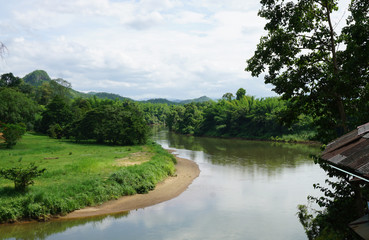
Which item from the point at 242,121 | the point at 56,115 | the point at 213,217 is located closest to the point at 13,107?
the point at 56,115

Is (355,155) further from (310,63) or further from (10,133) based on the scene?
(10,133)

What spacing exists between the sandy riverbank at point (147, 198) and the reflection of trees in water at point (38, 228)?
0.58m

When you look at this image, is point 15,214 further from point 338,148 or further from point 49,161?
point 338,148

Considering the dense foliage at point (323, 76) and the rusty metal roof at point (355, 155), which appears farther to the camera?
the dense foliage at point (323, 76)

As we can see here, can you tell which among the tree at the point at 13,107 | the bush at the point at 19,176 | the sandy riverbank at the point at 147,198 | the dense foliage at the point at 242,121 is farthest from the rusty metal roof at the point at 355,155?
the dense foliage at the point at 242,121

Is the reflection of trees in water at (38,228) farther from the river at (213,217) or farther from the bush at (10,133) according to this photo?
the bush at (10,133)

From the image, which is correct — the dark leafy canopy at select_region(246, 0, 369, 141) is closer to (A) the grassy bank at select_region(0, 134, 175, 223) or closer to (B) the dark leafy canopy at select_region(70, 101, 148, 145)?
(A) the grassy bank at select_region(0, 134, 175, 223)

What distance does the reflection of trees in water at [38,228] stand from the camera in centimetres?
1329

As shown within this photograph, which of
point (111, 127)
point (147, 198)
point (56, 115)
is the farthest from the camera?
point (56, 115)

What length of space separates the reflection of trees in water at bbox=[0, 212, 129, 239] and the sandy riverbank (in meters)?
0.58

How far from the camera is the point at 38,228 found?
14.0m

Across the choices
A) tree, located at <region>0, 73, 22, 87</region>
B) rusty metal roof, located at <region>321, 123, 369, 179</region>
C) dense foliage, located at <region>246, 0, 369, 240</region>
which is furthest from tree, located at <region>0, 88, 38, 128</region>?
rusty metal roof, located at <region>321, 123, 369, 179</region>

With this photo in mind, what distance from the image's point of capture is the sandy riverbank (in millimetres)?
16188

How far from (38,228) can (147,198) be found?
22.3 feet
